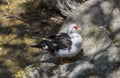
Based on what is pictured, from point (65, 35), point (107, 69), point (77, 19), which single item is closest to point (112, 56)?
point (107, 69)

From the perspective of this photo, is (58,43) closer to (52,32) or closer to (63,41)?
(63,41)

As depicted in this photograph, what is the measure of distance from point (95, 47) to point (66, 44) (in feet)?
1.79

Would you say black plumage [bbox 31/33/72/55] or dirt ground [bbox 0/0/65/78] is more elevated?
dirt ground [bbox 0/0/65/78]

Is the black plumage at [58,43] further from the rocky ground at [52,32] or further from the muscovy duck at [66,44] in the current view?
the rocky ground at [52,32]

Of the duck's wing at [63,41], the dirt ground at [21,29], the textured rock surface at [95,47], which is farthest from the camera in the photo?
the dirt ground at [21,29]

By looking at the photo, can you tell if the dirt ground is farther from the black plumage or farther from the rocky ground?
the black plumage

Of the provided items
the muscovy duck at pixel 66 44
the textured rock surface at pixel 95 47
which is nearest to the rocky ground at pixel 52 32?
the textured rock surface at pixel 95 47

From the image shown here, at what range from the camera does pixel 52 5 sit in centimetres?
765

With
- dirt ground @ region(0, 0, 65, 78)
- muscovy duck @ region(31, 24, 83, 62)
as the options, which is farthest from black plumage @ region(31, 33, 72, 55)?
dirt ground @ region(0, 0, 65, 78)

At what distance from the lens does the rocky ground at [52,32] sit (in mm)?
5148

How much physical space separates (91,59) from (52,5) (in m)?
2.72

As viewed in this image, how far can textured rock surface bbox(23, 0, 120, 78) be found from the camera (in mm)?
5070

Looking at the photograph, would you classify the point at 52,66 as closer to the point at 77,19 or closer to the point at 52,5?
the point at 77,19

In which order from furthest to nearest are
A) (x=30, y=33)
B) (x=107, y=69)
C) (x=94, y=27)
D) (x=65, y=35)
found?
(x=30, y=33) < (x=94, y=27) < (x=65, y=35) < (x=107, y=69)
